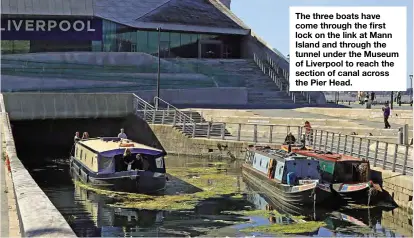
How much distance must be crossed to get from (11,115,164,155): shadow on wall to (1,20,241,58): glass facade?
58.2 ft

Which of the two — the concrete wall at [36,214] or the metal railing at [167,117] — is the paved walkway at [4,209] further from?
the metal railing at [167,117]

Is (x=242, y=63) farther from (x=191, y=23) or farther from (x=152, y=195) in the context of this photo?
(x=152, y=195)

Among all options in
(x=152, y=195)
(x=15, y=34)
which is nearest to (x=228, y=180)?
(x=152, y=195)

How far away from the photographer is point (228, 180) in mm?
27109

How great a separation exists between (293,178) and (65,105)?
69.5 feet

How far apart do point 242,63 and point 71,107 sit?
28644 millimetres

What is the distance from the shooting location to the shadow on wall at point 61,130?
41.9 meters

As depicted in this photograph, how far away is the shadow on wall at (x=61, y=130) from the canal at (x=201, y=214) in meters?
14.4

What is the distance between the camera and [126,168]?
2427 centimetres

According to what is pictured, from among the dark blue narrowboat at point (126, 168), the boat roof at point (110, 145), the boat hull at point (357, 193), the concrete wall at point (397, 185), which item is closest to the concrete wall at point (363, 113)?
the concrete wall at point (397, 185)

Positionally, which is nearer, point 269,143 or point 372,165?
point 372,165

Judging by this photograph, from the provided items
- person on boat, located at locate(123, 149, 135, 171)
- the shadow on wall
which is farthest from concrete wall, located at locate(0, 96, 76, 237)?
the shadow on wall

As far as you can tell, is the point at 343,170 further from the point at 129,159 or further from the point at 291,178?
the point at 129,159

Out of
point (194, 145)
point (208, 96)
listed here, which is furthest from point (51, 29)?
point (194, 145)
